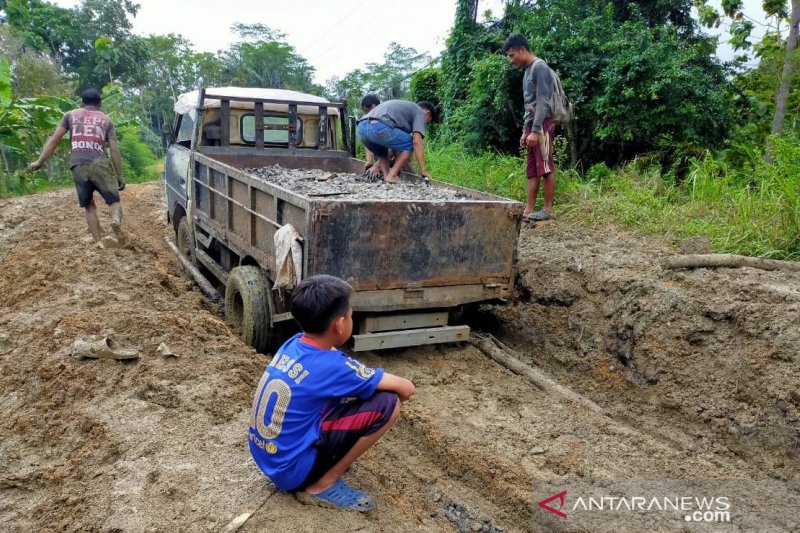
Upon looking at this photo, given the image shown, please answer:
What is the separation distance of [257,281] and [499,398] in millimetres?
2109

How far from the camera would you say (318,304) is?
2.64 m

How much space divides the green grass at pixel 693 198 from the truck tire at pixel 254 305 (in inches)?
153

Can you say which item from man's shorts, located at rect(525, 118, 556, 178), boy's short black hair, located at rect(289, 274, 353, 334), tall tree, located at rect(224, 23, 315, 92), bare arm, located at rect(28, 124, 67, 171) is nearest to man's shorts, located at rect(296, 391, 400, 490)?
boy's short black hair, located at rect(289, 274, 353, 334)

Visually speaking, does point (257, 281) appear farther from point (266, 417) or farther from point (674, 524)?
point (674, 524)

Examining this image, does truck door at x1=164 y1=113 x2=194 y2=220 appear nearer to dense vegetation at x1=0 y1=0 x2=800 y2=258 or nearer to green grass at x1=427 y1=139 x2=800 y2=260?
dense vegetation at x1=0 y1=0 x2=800 y2=258

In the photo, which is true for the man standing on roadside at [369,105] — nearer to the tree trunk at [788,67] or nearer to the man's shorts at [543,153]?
the man's shorts at [543,153]

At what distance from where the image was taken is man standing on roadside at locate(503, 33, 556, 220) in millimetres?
6684

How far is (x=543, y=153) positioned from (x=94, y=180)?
5.04 metres

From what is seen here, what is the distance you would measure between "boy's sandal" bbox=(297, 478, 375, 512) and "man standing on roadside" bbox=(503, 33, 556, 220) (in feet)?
16.0

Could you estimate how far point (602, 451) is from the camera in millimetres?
3631

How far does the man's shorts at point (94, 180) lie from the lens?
23.0 feet

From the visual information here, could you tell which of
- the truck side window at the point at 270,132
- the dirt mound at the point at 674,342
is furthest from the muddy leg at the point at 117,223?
the dirt mound at the point at 674,342

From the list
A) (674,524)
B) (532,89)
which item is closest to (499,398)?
(674,524)

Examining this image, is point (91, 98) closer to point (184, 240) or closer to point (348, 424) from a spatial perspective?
point (184, 240)
